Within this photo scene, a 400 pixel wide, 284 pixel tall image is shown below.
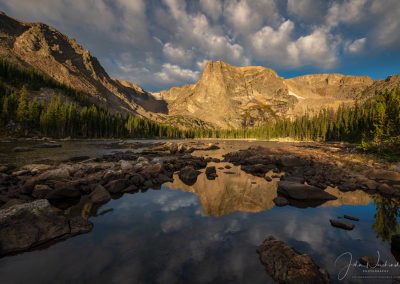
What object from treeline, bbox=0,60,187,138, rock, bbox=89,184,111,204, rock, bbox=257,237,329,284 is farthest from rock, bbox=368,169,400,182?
treeline, bbox=0,60,187,138

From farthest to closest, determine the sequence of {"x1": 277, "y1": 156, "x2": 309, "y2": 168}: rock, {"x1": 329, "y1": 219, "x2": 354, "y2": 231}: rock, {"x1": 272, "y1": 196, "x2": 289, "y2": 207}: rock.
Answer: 1. {"x1": 277, "y1": 156, "x2": 309, "y2": 168}: rock
2. {"x1": 272, "y1": 196, "x2": 289, "y2": 207}: rock
3. {"x1": 329, "y1": 219, "x2": 354, "y2": 231}: rock

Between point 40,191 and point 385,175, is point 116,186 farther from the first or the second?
point 385,175

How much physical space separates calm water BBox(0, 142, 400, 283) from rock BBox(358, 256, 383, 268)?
42 cm

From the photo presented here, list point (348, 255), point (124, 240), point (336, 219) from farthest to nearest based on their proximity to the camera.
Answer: point (336, 219)
point (124, 240)
point (348, 255)

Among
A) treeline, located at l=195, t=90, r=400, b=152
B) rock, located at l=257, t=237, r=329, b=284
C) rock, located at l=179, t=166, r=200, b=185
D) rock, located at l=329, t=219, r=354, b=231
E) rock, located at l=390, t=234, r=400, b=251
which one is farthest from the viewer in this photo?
treeline, located at l=195, t=90, r=400, b=152

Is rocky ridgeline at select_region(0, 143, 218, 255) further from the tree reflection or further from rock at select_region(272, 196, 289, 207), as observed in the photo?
the tree reflection

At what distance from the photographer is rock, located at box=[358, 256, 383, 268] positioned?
25.4 feet

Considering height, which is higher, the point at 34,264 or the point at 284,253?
the point at 284,253

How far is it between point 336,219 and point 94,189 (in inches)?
649

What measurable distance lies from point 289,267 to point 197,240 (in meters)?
4.15

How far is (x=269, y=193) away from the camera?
17391 mm

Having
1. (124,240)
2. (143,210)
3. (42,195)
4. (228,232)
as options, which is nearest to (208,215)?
(228,232)

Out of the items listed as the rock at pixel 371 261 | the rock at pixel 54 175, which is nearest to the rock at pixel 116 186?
the rock at pixel 54 175

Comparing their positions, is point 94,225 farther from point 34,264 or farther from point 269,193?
point 269,193
